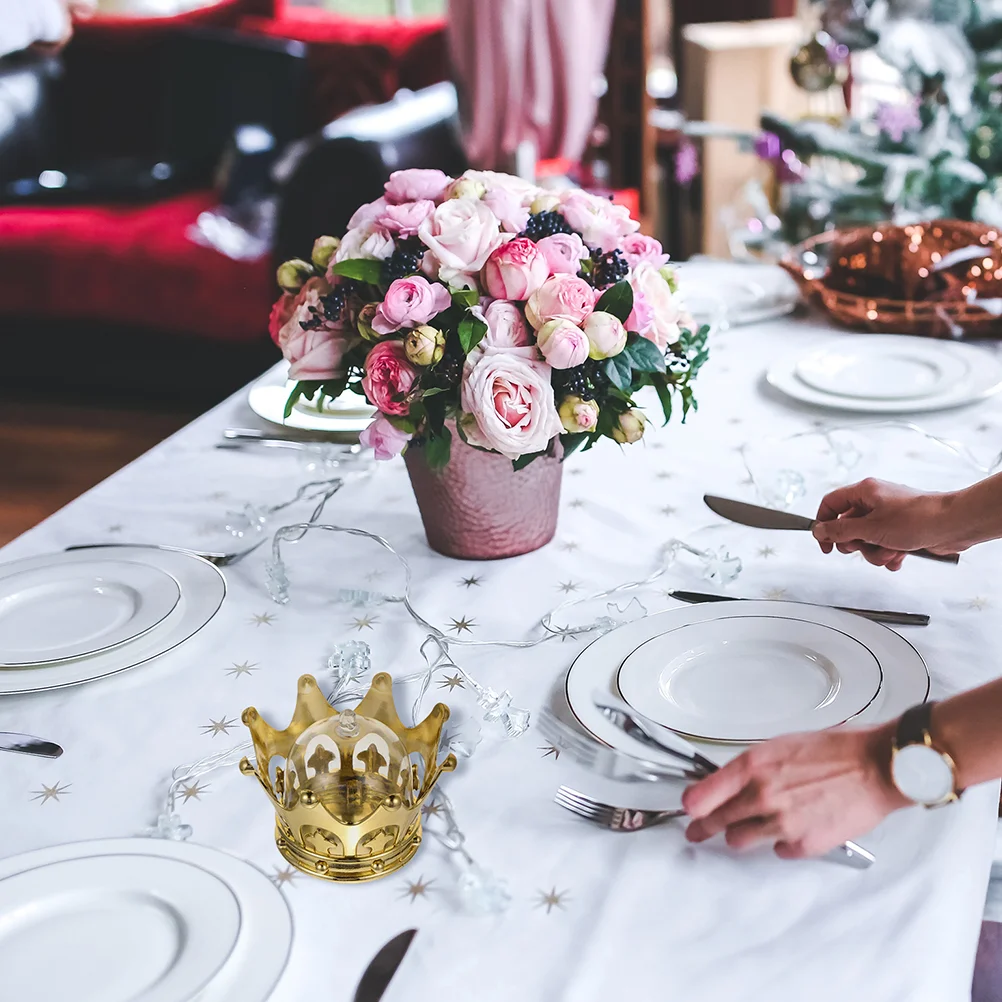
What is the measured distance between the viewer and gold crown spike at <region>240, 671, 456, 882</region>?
2.06ft

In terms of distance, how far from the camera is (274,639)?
88cm

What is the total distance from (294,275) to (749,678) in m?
0.49

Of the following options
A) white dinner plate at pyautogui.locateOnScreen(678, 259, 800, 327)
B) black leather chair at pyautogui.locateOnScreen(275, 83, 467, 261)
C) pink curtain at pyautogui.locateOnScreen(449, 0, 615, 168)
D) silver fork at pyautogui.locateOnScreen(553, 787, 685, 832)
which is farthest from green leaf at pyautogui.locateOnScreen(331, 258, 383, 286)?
pink curtain at pyautogui.locateOnScreen(449, 0, 615, 168)

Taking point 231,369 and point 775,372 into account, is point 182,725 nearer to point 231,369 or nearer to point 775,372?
point 775,372

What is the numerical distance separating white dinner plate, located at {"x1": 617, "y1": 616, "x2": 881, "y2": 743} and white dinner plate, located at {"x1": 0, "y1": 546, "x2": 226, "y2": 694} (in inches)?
13.3

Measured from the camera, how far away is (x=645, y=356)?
88 cm

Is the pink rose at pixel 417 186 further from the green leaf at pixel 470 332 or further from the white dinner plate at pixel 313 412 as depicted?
the white dinner plate at pixel 313 412

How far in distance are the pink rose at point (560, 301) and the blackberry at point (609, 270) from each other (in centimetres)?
5

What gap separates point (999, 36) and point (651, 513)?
227 cm

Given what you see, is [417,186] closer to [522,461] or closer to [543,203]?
[543,203]

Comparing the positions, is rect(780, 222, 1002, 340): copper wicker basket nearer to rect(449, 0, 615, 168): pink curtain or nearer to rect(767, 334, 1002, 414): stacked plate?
rect(767, 334, 1002, 414): stacked plate

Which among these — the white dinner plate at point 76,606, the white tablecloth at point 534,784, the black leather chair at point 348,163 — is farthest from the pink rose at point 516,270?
the black leather chair at point 348,163

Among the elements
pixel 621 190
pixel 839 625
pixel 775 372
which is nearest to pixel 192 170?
pixel 621 190

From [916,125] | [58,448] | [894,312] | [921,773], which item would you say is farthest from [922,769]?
[58,448]
